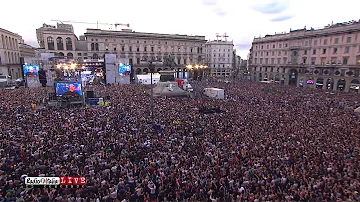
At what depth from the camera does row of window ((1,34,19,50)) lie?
57275 millimetres

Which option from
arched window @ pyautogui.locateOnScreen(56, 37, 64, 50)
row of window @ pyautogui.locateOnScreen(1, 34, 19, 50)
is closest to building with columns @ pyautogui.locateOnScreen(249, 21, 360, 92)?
arched window @ pyautogui.locateOnScreen(56, 37, 64, 50)

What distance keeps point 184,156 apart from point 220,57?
91.6 meters

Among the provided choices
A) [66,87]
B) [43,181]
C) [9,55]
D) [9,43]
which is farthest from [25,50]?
[43,181]

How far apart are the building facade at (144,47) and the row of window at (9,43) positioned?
21.0 metres

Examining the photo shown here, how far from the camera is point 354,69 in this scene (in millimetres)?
46125

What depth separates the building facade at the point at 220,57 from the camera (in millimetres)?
98375

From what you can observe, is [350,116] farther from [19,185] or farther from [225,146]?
[19,185]

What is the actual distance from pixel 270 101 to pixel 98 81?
152 feet

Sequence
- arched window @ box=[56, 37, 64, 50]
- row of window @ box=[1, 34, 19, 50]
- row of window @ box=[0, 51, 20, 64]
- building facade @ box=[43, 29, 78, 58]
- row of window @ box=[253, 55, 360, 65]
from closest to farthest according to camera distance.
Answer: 1. row of window @ box=[253, 55, 360, 65]
2. row of window @ box=[1, 34, 19, 50]
3. row of window @ box=[0, 51, 20, 64]
4. building facade @ box=[43, 29, 78, 58]
5. arched window @ box=[56, 37, 64, 50]

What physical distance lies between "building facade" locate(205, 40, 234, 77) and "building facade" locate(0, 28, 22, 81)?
237ft

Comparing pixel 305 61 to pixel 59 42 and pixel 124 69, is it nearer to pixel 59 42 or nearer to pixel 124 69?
pixel 124 69

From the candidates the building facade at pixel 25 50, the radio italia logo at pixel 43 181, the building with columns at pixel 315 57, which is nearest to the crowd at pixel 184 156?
the radio italia logo at pixel 43 181

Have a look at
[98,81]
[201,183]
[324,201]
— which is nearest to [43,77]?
[98,81]

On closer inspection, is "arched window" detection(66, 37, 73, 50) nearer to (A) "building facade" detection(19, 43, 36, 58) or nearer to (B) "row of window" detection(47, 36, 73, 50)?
(B) "row of window" detection(47, 36, 73, 50)
